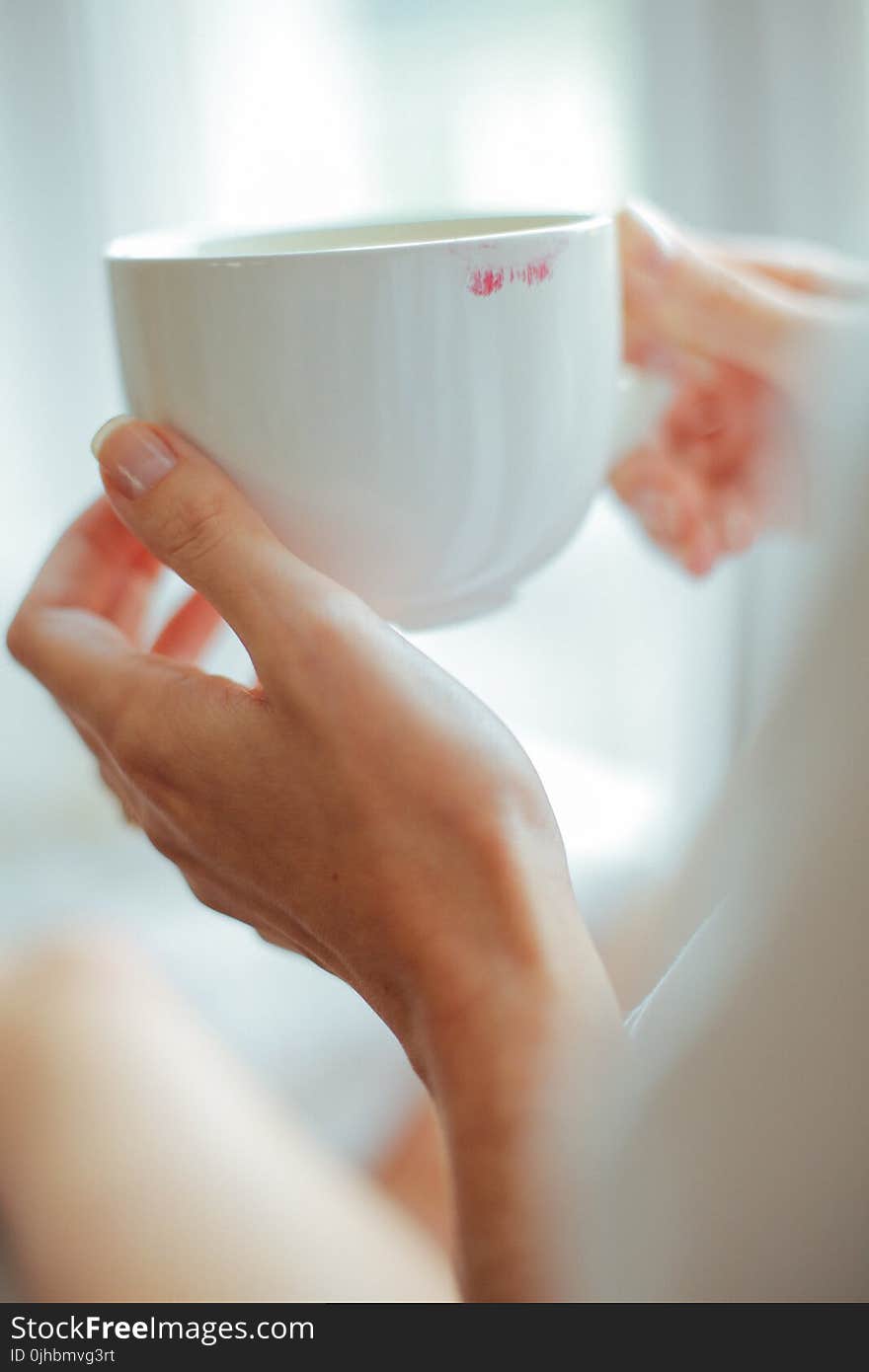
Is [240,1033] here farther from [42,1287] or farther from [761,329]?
[761,329]

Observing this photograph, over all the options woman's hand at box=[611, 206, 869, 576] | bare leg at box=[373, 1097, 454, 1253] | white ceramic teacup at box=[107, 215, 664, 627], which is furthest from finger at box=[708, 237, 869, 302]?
bare leg at box=[373, 1097, 454, 1253]

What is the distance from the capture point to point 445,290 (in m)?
0.43

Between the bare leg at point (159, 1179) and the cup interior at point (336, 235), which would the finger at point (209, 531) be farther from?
the bare leg at point (159, 1179)

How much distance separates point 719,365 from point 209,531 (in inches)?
15.7

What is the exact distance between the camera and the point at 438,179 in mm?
1123

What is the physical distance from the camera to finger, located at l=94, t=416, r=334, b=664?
450mm

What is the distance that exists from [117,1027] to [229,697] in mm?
221

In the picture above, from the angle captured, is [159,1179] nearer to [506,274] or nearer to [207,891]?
[207,891]

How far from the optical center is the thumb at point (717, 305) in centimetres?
65

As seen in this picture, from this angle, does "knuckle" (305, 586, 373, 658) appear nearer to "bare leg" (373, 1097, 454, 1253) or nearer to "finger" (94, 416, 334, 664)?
"finger" (94, 416, 334, 664)

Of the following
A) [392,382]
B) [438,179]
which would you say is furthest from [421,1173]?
[438,179]

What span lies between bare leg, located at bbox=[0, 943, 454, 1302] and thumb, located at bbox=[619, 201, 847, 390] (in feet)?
1.46

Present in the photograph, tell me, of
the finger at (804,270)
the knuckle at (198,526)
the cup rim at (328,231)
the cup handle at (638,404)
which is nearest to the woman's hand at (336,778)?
the knuckle at (198,526)

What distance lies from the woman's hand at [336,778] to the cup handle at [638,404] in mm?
288
